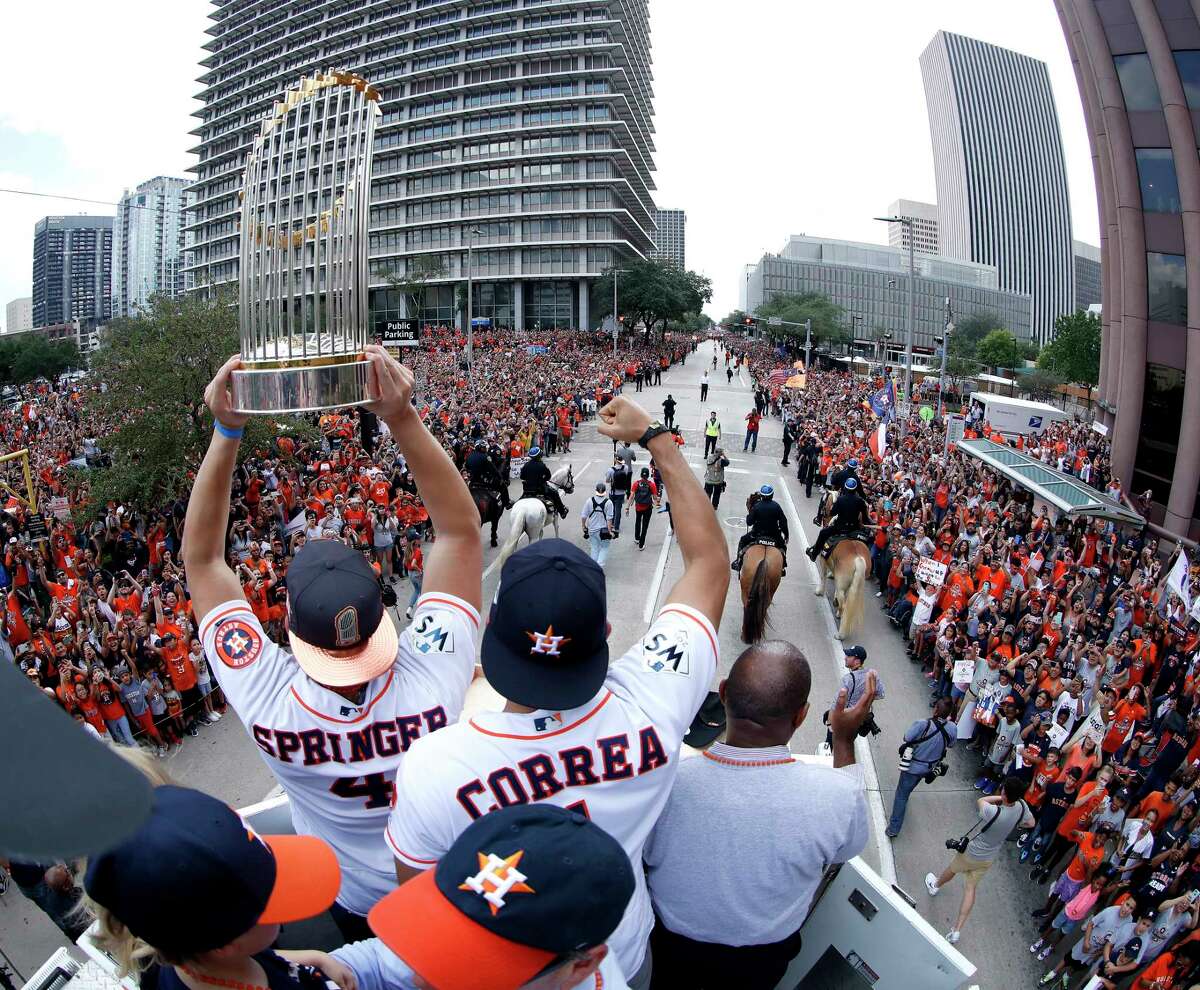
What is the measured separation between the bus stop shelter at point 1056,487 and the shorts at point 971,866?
9.58m

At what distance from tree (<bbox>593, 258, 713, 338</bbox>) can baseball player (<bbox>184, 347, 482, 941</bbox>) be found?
72421mm

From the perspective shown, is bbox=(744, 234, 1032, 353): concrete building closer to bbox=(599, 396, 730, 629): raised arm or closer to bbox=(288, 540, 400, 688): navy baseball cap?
bbox=(599, 396, 730, 629): raised arm

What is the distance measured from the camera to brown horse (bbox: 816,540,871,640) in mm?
11352

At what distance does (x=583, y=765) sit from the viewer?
6.57ft

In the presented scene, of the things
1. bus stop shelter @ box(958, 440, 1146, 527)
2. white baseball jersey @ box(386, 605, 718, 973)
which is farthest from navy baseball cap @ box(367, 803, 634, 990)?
bus stop shelter @ box(958, 440, 1146, 527)

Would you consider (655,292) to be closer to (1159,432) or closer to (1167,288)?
(1167,288)

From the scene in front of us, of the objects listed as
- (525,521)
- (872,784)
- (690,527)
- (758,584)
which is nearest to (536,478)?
(525,521)

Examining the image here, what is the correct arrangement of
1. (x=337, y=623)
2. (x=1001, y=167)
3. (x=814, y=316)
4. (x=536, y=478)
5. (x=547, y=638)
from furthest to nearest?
(x=1001, y=167) < (x=814, y=316) < (x=536, y=478) < (x=337, y=623) < (x=547, y=638)

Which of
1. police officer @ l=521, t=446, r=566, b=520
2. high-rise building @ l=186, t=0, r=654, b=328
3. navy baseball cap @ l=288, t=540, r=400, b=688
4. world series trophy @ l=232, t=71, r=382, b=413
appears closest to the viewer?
navy baseball cap @ l=288, t=540, r=400, b=688

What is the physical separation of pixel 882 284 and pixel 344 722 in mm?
180771

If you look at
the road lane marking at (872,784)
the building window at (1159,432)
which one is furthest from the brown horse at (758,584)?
the building window at (1159,432)

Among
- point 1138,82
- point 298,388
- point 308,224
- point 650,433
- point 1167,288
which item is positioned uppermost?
→ point 1138,82

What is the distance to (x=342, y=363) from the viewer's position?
9.22 ft

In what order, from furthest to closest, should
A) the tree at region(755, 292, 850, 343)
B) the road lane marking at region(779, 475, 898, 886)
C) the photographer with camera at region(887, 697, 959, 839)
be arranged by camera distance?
1. the tree at region(755, 292, 850, 343)
2. the photographer with camera at region(887, 697, 959, 839)
3. the road lane marking at region(779, 475, 898, 886)
